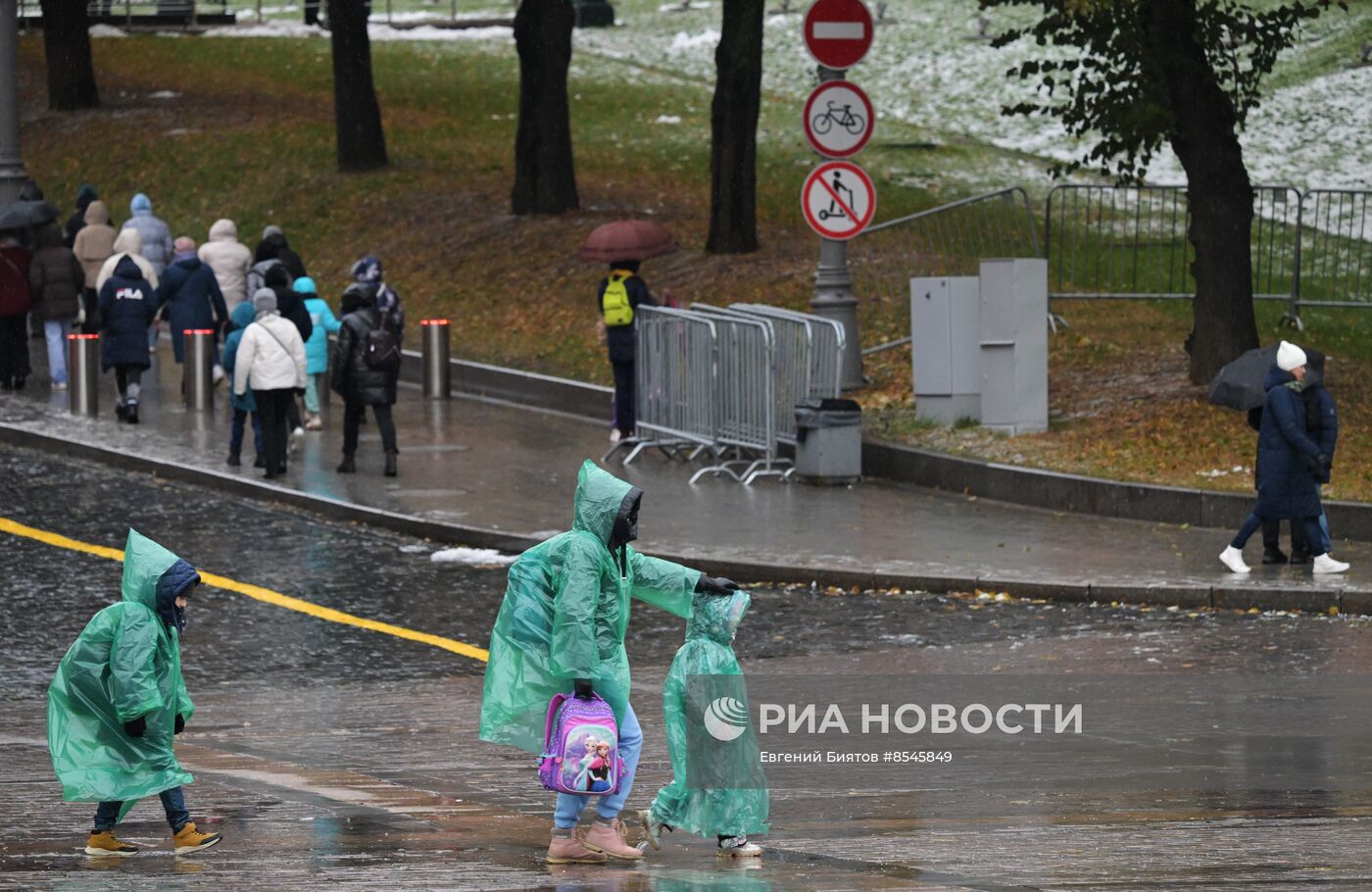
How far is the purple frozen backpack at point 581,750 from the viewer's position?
6.90 meters

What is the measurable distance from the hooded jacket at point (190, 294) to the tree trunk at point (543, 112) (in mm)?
7150

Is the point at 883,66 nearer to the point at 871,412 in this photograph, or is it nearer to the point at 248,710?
the point at 871,412

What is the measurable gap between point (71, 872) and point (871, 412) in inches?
475

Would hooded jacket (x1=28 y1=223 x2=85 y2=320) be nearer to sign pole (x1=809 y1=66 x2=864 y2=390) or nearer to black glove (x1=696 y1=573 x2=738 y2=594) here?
sign pole (x1=809 y1=66 x2=864 y2=390)

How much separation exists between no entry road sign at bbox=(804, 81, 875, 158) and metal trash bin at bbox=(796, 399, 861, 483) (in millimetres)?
2322

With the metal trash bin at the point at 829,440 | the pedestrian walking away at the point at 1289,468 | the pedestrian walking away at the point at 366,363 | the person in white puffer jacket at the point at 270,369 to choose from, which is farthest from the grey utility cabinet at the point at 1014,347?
the person in white puffer jacket at the point at 270,369

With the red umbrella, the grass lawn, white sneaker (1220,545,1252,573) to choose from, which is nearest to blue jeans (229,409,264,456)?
the red umbrella

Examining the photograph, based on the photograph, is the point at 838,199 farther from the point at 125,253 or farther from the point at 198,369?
the point at 125,253

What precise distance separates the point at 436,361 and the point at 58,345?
364cm

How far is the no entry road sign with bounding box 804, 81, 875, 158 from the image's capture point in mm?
17453

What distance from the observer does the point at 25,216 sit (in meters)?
20.1

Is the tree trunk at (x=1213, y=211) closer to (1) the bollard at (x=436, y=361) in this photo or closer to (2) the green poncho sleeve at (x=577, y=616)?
(1) the bollard at (x=436, y=361)

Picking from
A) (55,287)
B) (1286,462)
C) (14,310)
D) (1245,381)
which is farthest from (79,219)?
(1286,462)

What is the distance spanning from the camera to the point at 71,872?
22.7 ft
